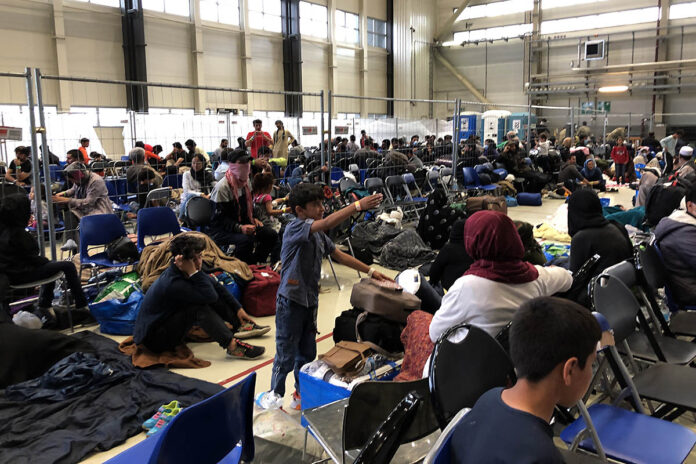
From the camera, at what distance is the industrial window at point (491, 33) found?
2323cm

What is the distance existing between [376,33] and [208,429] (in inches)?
943

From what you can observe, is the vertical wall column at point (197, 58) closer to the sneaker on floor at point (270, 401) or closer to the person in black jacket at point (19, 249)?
the person in black jacket at point (19, 249)

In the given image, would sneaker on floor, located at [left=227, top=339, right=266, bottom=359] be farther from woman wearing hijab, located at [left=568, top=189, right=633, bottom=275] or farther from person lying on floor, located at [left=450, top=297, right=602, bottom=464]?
person lying on floor, located at [left=450, top=297, right=602, bottom=464]

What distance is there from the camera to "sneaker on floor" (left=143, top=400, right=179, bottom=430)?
3270mm

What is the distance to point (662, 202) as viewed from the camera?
5.79 meters

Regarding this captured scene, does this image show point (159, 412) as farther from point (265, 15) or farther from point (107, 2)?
point (265, 15)

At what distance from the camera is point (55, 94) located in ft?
47.1

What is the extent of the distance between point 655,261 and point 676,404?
4.67 ft

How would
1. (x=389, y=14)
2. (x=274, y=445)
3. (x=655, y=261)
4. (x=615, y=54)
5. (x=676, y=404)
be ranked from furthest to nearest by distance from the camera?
(x=389, y=14) < (x=615, y=54) < (x=655, y=261) < (x=274, y=445) < (x=676, y=404)

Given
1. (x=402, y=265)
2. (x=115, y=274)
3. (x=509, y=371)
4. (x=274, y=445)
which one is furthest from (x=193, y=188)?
(x=509, y=371)

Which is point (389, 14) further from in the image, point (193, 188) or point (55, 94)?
point (193, 188)

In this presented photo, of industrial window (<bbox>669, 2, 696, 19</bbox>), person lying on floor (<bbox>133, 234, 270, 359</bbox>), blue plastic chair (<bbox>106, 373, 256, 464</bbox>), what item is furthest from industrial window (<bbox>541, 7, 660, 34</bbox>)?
blue plastic chair (<bbox>106, 373, 256, 464</bbox>)

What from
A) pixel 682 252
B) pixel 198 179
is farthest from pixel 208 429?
pixel 198 179

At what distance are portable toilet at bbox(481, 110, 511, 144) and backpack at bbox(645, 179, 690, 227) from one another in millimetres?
9838
